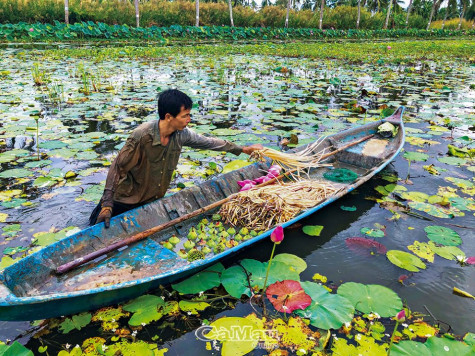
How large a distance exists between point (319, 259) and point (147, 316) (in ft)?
5.27

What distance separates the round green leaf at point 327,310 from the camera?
91.0 inches

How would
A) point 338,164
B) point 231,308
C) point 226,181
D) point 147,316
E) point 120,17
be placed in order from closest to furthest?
point 147,316 → point 231,308 → point 226,181 → point 338,164 → point 120,17

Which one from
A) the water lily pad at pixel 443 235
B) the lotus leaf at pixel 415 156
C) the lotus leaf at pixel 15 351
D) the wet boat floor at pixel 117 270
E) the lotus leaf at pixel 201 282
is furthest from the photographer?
the lotus leaf at pixel 415 156

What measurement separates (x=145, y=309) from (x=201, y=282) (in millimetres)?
463

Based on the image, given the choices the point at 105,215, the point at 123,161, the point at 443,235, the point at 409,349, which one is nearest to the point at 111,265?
the point at 105,215

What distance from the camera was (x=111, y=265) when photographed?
267 centimetres

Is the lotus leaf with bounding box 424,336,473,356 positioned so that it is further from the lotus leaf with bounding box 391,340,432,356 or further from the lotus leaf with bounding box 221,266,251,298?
the lotus leaf with bounding box 221,266,251,298

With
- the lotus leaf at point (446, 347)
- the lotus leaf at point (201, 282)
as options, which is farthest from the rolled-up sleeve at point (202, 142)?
the lotus leaf at point (446, 347)

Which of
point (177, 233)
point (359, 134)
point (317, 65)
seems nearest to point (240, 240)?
point (177, 233)

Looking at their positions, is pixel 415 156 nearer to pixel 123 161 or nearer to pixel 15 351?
pixel 123 161

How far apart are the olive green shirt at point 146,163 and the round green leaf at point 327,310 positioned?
1583 millimetres

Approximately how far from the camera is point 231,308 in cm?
254

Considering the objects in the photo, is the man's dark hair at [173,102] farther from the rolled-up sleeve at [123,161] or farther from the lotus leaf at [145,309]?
the lotus leaf at [145,309]

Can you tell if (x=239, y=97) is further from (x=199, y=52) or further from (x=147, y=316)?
(x=199, y=52)
